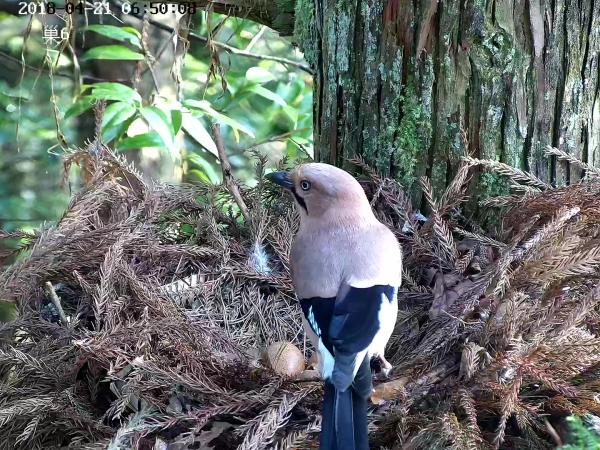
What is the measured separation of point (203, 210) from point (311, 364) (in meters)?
0.58

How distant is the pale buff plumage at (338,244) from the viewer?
1887 millimetres

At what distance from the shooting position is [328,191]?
2.07m

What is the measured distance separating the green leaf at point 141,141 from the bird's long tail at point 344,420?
135 cm

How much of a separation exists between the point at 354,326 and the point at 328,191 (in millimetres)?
441

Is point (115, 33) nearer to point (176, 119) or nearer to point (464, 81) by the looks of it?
point (176, 119)

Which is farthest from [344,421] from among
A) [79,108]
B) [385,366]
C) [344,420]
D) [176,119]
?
[79,108]

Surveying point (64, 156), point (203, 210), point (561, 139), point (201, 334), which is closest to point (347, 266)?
point (201, 334)

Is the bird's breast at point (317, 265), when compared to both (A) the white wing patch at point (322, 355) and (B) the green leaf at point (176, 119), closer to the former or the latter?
(A) the white wing patch at point (322, 355)

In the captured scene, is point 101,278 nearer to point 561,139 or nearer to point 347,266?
point 347,266

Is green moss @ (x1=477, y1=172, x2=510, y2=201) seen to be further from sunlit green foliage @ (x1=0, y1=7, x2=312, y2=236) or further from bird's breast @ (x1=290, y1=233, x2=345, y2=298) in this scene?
sunlit green foliage @ (x1=0, y1=7, x2=312, y2=236)

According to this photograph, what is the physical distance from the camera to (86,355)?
5.71 ft

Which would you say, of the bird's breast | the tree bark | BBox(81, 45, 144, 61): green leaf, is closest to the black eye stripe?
the bird's breast

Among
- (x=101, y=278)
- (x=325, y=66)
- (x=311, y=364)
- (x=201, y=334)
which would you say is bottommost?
(x=311, y=364)

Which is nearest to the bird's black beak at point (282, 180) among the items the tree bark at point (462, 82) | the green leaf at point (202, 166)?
the tree bark at point (462, 82)
